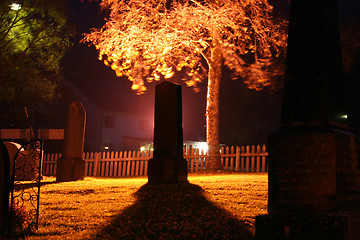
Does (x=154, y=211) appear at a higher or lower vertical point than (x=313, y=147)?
lower

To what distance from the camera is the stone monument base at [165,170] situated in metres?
11.3

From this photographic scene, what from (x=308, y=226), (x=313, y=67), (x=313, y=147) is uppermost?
(x=313, y=67)

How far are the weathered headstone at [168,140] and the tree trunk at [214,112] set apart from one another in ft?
22.4

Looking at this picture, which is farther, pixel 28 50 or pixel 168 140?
pixel 28 50

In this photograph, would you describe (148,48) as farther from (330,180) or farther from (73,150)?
(330,180)

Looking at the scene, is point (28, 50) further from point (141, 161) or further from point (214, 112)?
point (214, 112)

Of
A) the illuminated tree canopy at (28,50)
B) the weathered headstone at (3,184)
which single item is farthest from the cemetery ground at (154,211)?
the illuminated tree canopy at (28,50)

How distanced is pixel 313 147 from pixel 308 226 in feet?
3.07

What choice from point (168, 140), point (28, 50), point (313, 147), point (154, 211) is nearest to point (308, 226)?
point (313, 147)

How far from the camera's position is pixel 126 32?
17828 mm

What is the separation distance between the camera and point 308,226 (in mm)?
4277

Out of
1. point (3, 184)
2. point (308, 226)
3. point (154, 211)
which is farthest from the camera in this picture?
point (154, 211)

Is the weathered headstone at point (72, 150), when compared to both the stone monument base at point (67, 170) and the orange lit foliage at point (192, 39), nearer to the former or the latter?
the stone monument base at point (67, 170)

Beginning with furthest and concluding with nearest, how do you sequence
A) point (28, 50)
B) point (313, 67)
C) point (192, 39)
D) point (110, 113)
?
point (110, 113), point (28, 50), point (192, 39), point (313, 67)
